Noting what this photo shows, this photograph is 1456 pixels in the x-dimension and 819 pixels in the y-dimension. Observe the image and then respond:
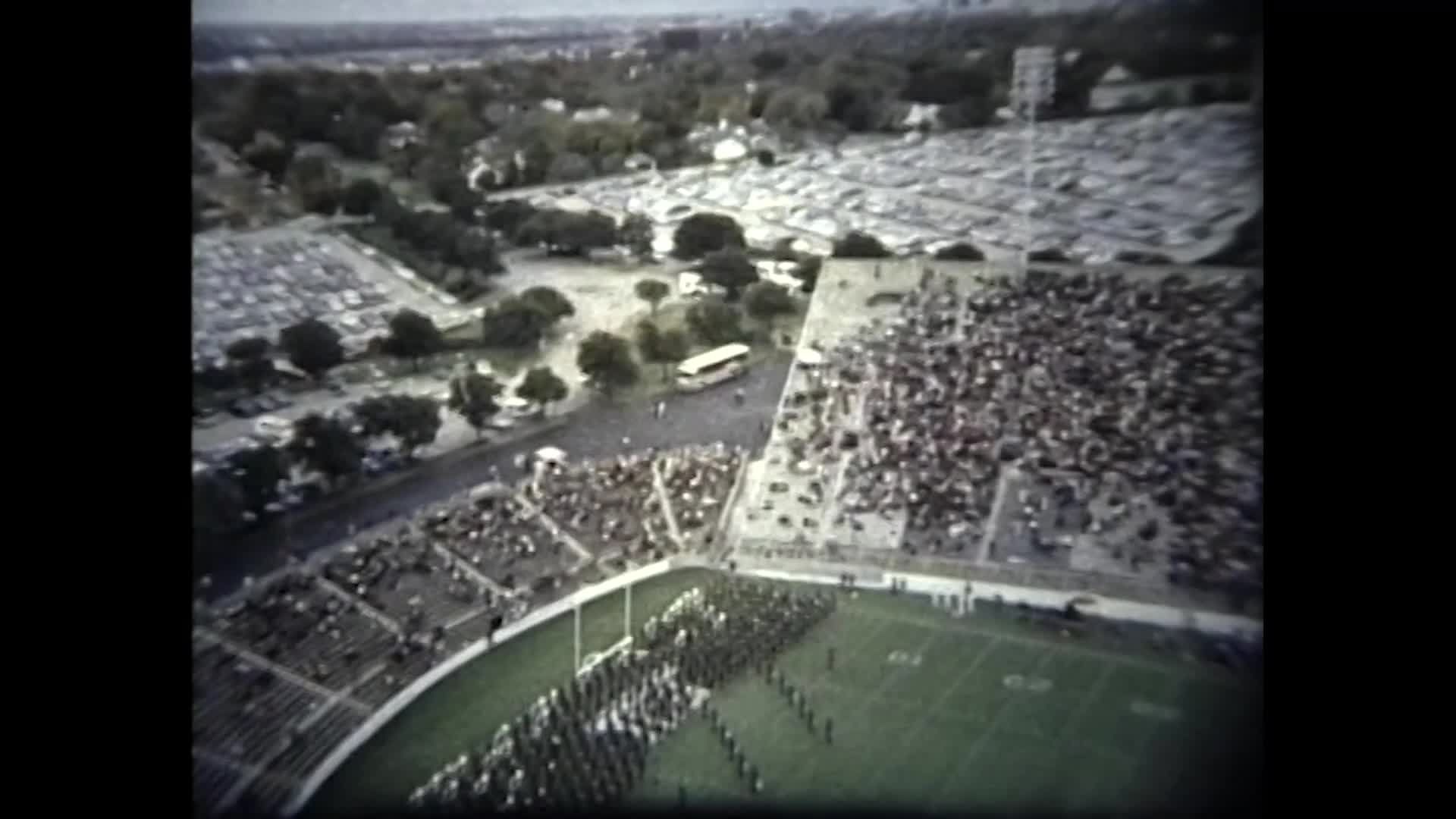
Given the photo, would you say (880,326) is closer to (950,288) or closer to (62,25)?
(950,288)

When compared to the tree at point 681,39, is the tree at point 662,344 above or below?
below

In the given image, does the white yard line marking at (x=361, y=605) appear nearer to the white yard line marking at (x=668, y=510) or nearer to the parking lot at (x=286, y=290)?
the parking lot at (x=286, y=290)

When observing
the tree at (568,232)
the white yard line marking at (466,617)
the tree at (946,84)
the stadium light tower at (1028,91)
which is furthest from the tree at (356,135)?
the stadium light tower at (1028,91)

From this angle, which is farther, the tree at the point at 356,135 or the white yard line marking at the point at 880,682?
the tree at the point at 356,135

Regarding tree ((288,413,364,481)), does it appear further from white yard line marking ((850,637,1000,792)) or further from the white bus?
white yard line marking ((850,637,1000,792))

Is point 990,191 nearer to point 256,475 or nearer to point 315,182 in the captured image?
point 315,182

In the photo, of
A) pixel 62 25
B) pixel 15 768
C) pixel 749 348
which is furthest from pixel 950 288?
pixel 15 768
